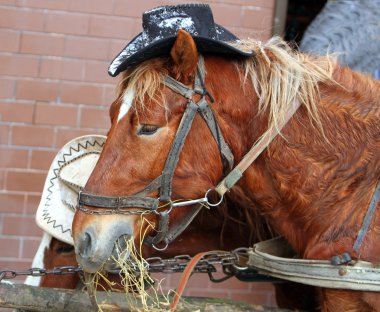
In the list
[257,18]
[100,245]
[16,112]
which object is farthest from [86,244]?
[257,18]

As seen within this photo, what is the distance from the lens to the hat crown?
2445mm

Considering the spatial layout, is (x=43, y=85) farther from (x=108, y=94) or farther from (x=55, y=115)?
(x=108, y=94)

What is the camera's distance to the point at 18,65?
13.3ft

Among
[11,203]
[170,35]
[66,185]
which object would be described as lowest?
[11,203]

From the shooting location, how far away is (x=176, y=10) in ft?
8.21

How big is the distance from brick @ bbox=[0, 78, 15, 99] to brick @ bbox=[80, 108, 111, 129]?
1.42 feet

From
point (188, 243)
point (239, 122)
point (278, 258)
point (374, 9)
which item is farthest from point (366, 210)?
point (374, 9)

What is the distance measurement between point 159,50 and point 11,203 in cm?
203

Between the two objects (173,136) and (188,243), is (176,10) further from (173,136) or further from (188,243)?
(188,243)

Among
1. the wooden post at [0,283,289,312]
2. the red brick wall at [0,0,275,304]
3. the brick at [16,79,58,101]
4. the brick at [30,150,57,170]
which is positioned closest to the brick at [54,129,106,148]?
the red brick wall at [0,0,275,304]

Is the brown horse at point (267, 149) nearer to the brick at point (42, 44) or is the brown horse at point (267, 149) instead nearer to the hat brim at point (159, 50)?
the hat brim at point (159, 50)

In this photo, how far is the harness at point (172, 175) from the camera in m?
2.31

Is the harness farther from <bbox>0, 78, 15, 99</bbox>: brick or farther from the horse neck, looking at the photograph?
<bbox>0, 78, 15, 99</bbox>: brick

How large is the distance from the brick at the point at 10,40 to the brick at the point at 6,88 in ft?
0.63
